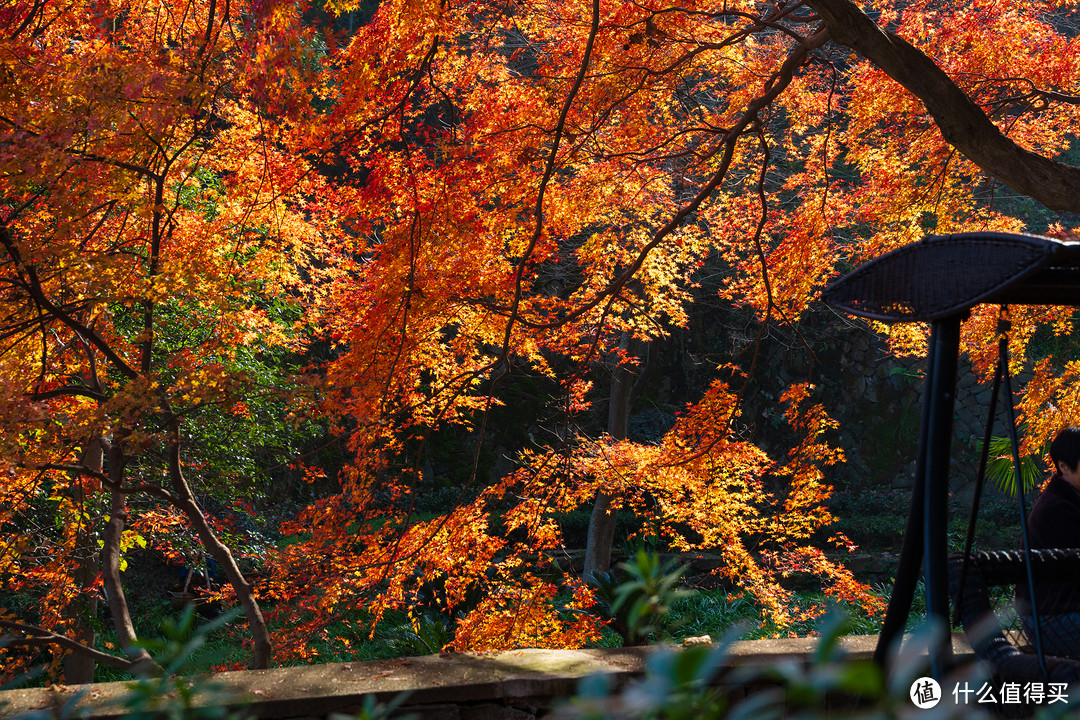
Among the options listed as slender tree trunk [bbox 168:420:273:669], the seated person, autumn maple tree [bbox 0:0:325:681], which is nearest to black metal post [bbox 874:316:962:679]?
the seated person

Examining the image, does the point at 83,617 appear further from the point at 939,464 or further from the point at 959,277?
the point at 959,277

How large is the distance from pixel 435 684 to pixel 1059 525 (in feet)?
7.26

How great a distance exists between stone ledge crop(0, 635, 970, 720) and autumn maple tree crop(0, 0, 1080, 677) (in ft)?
4.92

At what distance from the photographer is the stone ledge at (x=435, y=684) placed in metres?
2.11

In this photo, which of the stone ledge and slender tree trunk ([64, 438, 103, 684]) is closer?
the stone ledge

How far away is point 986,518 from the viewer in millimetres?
11508

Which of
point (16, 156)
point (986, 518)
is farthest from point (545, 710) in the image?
point (986, 518)

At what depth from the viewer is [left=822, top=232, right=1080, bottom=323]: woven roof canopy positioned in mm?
1695

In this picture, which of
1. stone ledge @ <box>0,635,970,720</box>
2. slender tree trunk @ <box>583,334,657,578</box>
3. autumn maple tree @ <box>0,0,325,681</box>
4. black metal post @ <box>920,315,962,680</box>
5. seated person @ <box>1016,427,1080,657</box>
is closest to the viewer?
black metal post @ <box>920,315,962,680</box>

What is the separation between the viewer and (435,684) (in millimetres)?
2240

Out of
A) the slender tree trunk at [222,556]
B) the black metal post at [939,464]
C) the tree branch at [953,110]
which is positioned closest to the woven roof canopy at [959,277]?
the black metal post at [939,464]

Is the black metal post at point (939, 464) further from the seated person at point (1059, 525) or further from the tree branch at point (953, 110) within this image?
the tree branch at point (953, 110)

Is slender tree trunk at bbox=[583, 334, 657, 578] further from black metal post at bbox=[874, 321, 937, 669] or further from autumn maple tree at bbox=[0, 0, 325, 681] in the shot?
black metal post at bbox=[874, 321, 937, 669]

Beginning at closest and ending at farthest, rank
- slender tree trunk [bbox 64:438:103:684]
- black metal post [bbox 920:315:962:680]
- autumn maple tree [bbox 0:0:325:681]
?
1. black metal post [bbox 920:315:962:680]
2. autumn maple tree [bbox 0:0:325:681]
3. slender tree trunk [bbox 64:438:103:684]
